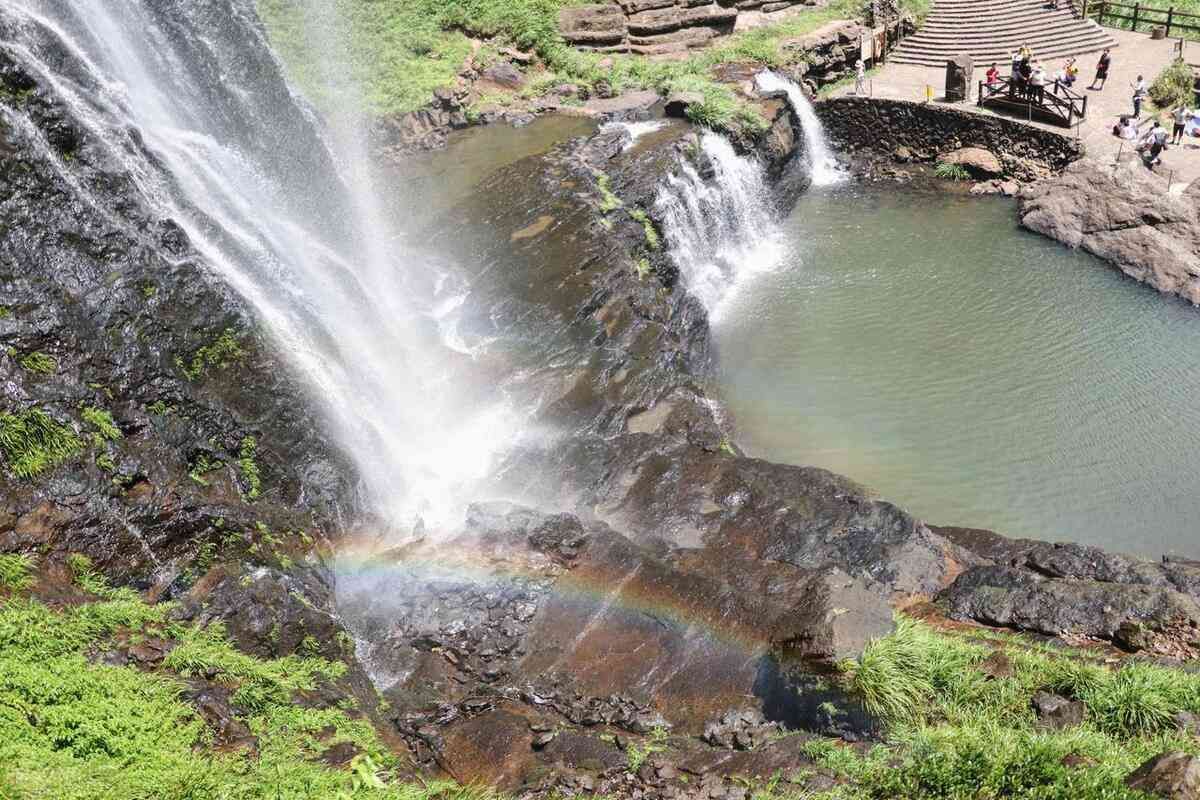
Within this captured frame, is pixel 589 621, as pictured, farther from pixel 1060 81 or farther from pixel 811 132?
pixel 1060 81

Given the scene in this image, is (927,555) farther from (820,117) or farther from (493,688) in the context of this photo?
(820,117)

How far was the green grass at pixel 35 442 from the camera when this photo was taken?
10281mm

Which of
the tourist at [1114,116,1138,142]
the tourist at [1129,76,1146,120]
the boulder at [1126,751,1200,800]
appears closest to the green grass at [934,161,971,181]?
the tourist at [1114,116,1138,142]

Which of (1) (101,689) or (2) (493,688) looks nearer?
(1) (101,689)

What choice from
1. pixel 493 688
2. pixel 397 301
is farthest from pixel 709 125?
pixel 493 688

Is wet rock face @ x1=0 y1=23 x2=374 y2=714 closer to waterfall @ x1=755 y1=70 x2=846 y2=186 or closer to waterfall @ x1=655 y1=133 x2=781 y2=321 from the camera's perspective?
waterfall @ x1=655 y1=133 x2=781 y2=321

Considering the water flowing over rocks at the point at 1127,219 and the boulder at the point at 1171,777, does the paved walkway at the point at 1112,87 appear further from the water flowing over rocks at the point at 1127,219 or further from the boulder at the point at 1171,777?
the boulder at the point at 1171,777

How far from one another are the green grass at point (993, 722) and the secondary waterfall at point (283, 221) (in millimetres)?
7544

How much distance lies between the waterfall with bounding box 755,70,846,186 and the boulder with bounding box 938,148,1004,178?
3.57 metres

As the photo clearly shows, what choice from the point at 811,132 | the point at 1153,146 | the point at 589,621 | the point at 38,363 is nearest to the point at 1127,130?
the point at 1153,146

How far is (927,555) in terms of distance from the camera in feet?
42.3

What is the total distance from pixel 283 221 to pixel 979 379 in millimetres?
14417

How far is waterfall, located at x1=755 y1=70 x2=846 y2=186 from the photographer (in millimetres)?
29656

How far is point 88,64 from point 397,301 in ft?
23.3
